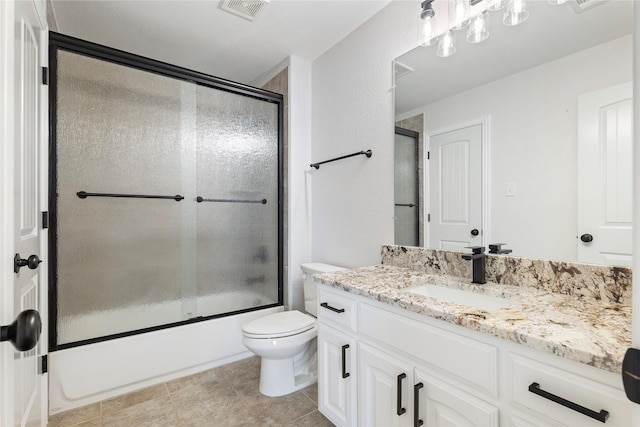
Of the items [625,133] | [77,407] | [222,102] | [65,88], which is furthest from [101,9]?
[625,133]

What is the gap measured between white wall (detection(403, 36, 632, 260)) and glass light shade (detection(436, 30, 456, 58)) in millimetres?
281

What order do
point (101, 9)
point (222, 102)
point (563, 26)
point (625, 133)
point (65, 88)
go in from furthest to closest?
point (222, 102)
point (101, 9)
point (65, 88)
point (563, 26)
point (625, 133)

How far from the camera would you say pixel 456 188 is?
1518 millimetres

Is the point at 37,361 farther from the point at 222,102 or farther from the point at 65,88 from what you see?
the point at 222,102

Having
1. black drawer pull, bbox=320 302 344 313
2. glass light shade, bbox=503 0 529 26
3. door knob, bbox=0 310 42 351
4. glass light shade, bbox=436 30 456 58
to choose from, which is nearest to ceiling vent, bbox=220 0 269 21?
glass light shade, bbox=436 30 456 58

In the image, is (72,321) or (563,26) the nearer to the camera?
(563,26)

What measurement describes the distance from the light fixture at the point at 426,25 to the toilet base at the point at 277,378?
6.59ft

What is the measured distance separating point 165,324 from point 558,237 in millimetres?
2228

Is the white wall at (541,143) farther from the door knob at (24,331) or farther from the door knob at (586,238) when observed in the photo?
the door knob at (24,331)

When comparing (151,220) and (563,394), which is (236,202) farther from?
(563,394)

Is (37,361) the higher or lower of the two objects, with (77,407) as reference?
higher

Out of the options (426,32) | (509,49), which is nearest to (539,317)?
(509,49)

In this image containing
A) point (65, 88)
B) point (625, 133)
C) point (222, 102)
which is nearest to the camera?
point (625, 133)

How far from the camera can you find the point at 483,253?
4.39 ft
